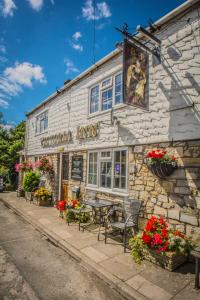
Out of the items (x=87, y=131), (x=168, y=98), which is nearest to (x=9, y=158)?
(x=87, y=131)

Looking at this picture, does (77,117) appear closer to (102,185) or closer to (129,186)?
(102,185)

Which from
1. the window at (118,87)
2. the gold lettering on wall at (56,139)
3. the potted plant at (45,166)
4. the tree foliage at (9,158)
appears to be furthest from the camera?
the tree foliage at (9,158)

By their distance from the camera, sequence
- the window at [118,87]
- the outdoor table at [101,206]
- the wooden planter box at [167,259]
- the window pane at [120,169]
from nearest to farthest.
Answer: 1. the wooden planter box at [167,259]
2. the outdoor table at [101,206]
3. the window pane at [120,169]
4. the window at [118,87]

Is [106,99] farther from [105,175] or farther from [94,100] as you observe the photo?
[105,175]

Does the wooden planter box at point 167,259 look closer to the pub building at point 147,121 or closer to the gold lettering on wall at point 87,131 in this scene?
the pub building at point 147,121

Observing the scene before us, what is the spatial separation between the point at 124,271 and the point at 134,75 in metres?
4.69

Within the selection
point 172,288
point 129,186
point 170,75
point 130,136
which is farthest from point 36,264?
point 170,75

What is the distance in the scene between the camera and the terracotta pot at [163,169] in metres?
4.99

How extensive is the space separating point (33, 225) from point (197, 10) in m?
8.50

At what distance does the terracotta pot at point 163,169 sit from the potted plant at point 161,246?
122cm

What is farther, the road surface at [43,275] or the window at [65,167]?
the window at [65,167]

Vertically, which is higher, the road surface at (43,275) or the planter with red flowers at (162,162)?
the planter with red flowers at (162,162)

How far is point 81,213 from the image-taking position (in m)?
7.52

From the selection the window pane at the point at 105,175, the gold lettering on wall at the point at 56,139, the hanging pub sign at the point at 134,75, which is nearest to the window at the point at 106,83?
the hanging pub sign at the point at 134,75
